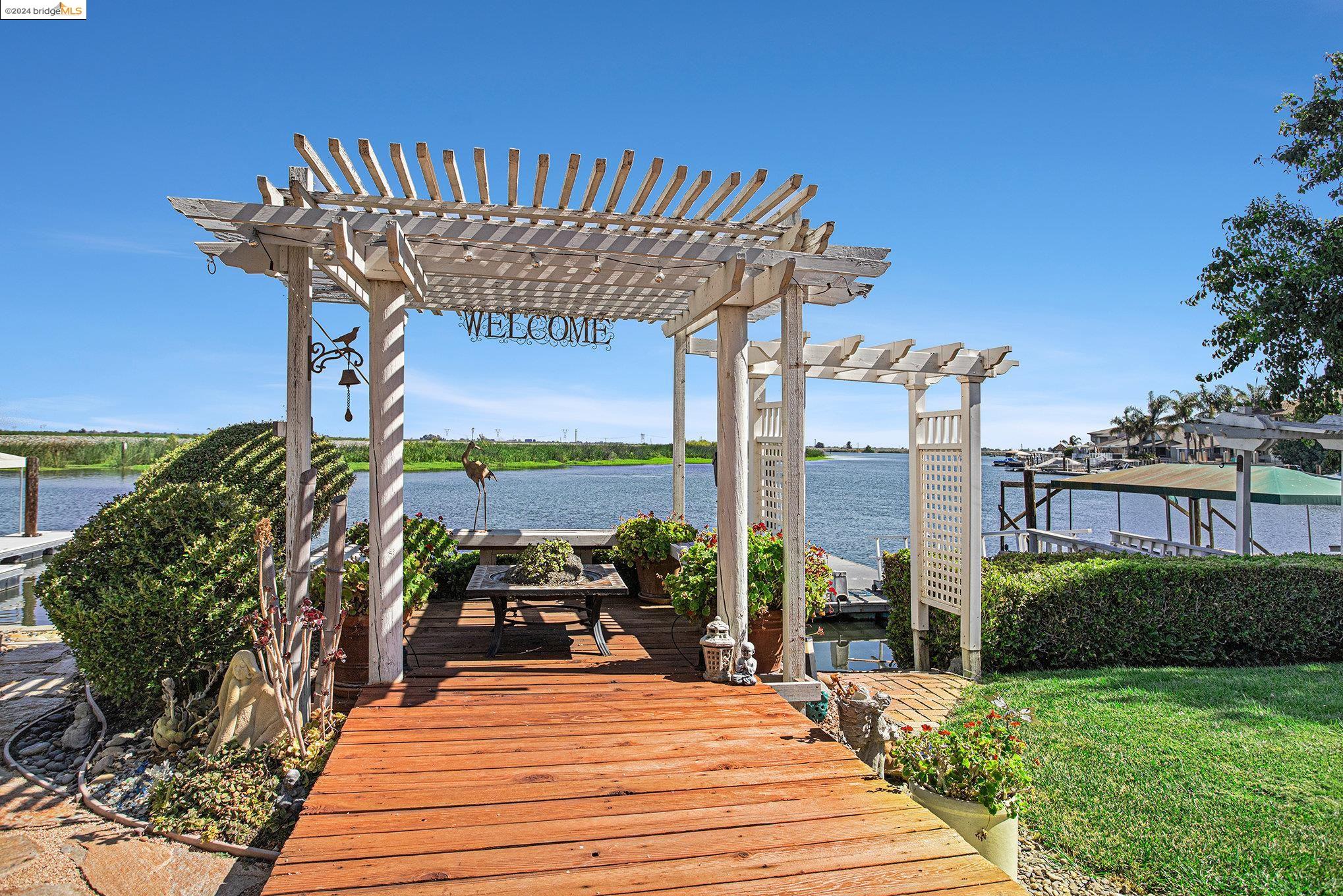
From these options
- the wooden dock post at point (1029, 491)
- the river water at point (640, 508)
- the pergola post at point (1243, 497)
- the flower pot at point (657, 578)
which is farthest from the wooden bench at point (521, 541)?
the wooden dock post at point (1029, 491)

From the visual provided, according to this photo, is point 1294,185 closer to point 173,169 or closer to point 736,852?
point 736,852

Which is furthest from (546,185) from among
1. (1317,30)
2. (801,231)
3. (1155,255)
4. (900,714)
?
(1155,255)

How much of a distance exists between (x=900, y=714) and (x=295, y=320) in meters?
4.80

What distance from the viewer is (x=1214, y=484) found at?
11.1 metres

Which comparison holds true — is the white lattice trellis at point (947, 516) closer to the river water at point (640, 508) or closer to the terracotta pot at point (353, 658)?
the terracotta pot at point (353, 658)

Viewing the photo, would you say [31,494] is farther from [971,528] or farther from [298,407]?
[971,528]

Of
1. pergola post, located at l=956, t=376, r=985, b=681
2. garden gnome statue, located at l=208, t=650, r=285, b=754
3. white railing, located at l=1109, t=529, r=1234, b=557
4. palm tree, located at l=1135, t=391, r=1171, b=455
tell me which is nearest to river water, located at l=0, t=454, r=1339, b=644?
white railing, located at l=1109, t=529, r=1234, b=557

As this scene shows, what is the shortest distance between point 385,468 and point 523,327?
3059 mm

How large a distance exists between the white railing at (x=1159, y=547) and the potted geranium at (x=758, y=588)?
6600 mm

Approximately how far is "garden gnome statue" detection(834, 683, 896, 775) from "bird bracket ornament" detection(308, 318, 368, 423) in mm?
3392

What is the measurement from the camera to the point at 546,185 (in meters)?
4.05

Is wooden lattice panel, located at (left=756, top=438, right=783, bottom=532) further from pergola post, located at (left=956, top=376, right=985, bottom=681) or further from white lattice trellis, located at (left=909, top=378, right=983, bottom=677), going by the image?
pergola post, located at (left=956, top=376, right=985, bottom=681)

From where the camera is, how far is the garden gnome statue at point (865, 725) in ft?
11.5

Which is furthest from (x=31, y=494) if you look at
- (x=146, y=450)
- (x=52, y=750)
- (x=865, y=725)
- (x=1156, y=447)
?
(x=1156, y=447)
